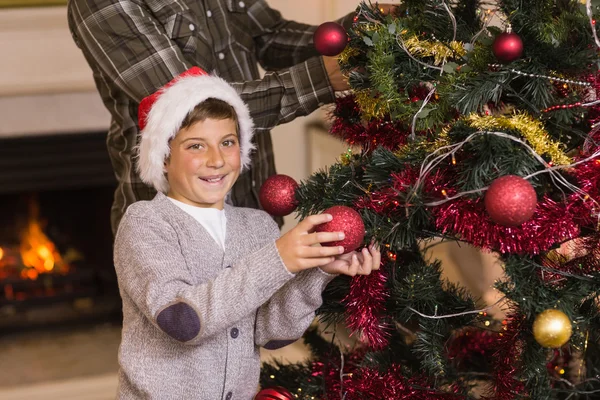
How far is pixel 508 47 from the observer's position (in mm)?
1025

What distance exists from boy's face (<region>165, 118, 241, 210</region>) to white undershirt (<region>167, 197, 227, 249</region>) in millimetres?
11

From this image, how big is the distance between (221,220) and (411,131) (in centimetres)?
36

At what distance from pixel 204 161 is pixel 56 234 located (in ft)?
6.26

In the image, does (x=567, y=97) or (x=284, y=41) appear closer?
(x=567, y=97)

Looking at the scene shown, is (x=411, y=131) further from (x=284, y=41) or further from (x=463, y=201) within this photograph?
(x=284, y=41)

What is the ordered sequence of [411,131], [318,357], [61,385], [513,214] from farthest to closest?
[61,385]
[318,357]
[411,131]
[513,214]

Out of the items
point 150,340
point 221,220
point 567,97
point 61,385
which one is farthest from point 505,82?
point 61,385

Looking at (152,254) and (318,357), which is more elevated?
(152,254)

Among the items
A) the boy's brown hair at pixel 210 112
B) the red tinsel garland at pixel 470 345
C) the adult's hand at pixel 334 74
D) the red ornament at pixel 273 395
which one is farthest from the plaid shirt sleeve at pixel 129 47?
the red tinsel garland at pixel 470 345

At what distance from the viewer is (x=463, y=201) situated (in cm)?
104

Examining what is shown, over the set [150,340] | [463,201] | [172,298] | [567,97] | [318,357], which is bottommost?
[318,357]

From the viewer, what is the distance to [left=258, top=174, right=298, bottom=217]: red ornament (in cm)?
125

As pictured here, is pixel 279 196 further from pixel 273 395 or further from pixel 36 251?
pixel 36 251

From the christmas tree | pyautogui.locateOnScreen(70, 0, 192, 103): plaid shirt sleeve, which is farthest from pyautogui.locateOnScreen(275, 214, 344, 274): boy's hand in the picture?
pyautogui.locateOnScreen(70, 0, 192, 103): plaid shirt sleeve
